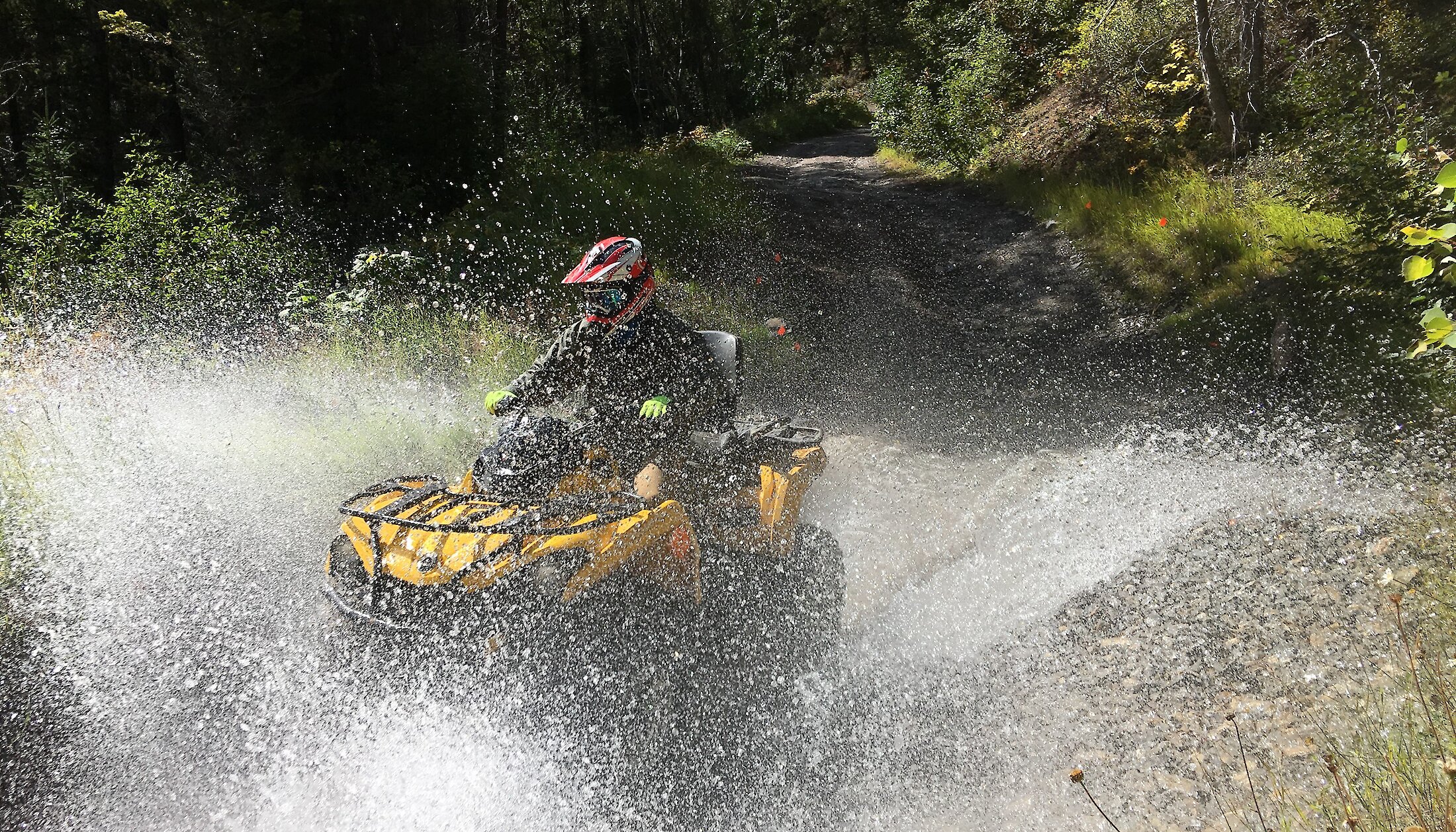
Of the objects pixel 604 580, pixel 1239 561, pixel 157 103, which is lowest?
pixel 1239 561

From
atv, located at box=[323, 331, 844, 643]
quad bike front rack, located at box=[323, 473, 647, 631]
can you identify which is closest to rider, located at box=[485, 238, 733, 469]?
atv, located at box=[323, 331, 844, 643]

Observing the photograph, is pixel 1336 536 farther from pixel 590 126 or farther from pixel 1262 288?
pixel 590 126

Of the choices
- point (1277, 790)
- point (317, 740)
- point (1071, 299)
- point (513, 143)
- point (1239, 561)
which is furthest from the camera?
point (513, 143)

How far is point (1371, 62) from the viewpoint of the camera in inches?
329

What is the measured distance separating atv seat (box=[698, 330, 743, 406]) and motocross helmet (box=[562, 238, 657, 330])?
19.0 inches

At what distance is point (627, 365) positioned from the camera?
210 inches

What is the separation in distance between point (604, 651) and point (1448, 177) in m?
3.61

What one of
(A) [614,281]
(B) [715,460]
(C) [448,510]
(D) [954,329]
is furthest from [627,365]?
(D) [954,329]

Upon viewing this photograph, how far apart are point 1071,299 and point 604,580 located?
8.95 metres

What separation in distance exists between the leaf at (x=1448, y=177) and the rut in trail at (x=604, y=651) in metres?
2.70

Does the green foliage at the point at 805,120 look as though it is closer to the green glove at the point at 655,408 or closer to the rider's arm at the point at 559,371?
the rider's arm at the point at 559,371

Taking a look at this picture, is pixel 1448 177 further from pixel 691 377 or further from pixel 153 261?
pixel 153 261

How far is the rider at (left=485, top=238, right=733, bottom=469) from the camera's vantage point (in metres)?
5.15

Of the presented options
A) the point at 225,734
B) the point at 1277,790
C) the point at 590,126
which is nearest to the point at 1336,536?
the point at 1277,790
